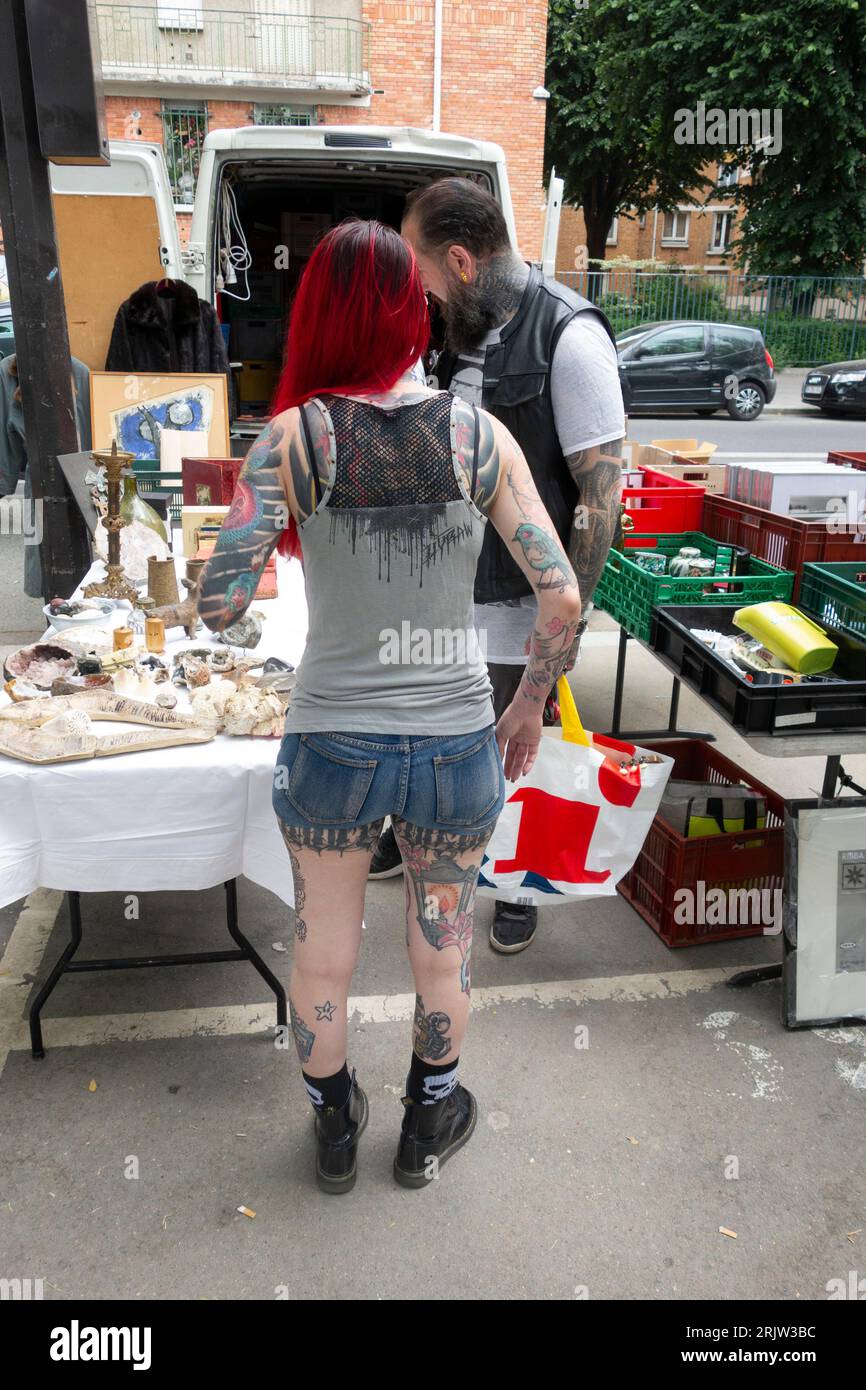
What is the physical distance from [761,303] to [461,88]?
8236 mm

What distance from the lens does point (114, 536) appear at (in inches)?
128

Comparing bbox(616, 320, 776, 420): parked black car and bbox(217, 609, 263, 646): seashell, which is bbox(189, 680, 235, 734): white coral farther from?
bbox(616, 320, 776, 420): parked black car

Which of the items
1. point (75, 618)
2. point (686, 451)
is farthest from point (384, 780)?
point (686, 451)

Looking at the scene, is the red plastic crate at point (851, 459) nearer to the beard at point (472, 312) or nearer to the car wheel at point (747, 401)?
the beard at point (472, 312)

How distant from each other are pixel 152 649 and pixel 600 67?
81.3ft

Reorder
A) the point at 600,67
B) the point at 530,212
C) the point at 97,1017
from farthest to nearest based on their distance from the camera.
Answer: the point at 600,67 → the point at 530,212 → the point at 97,1017

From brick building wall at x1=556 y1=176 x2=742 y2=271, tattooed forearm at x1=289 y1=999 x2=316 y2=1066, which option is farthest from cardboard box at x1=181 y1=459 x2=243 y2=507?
brick building wall at x1=556 y1=176 x2=742 y2=271

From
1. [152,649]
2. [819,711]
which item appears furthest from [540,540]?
[152,649]

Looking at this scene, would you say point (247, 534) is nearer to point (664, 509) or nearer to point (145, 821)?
point (145, 821)

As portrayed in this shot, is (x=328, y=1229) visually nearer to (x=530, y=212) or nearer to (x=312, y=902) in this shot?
(x=312, y=902)

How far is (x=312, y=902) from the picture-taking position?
1.90m

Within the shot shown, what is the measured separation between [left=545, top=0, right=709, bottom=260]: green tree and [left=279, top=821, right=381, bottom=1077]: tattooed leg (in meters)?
23.3

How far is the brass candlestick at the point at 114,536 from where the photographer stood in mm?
3207

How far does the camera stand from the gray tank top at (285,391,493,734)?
165 centimetres
